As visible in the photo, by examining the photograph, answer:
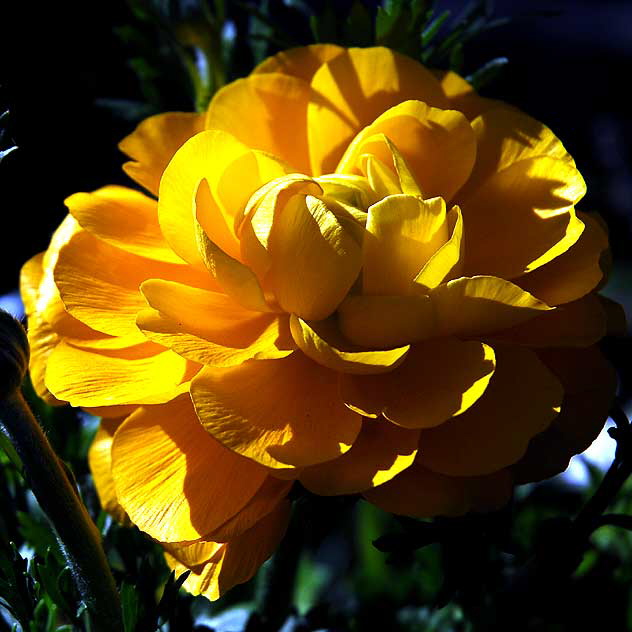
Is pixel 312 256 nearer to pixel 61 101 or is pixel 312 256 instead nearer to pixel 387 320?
pixel 387 320

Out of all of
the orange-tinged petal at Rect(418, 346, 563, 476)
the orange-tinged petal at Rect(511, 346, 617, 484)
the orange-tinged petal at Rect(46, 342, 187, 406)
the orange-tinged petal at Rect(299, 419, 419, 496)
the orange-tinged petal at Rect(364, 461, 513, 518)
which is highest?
the orange-tinged petal at Rect(46, 342, 187, 406)

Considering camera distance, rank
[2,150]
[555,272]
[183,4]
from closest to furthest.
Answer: [2,150], [555,272], [183,4]

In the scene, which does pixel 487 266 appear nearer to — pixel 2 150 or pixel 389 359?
pixel 389 359

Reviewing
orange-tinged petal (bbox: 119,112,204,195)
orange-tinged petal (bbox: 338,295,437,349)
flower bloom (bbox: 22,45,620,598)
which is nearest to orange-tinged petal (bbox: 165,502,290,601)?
flower bloom (bbox: 22,45,620,598)

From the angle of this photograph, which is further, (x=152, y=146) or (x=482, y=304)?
(x=152, y=146)

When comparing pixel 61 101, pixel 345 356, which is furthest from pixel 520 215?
pixel 61 101

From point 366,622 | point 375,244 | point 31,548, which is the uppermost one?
point 375,244

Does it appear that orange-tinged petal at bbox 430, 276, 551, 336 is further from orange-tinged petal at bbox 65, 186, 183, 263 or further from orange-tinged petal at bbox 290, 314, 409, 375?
orange-tinged petal at bbox 65, 186, 183, 263

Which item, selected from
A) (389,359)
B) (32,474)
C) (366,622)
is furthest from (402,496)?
(366,622)
